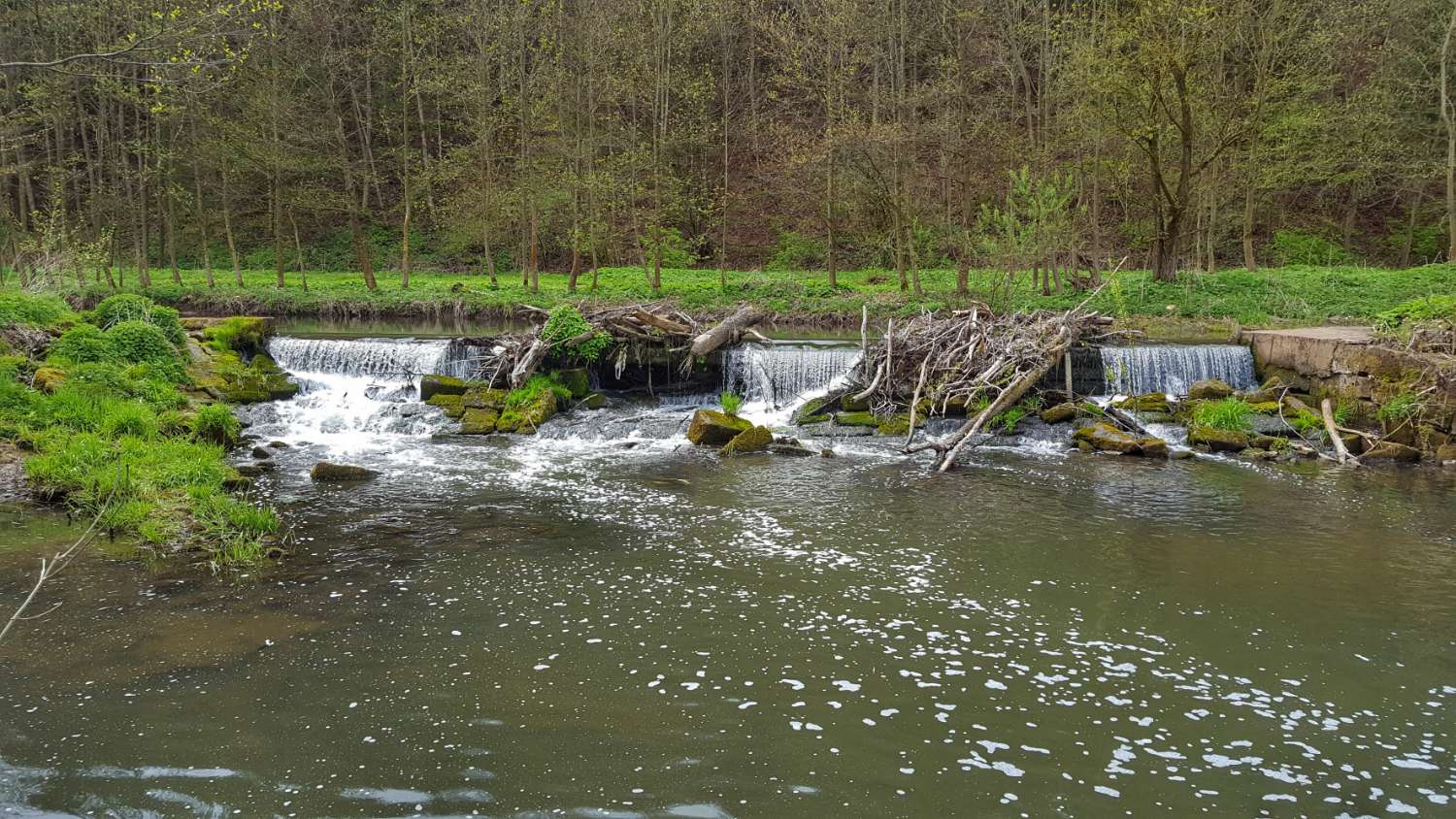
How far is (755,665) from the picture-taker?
5.77 metres

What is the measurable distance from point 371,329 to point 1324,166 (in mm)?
27335

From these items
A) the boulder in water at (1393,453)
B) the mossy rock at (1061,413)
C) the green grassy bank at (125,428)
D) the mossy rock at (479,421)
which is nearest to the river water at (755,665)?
the green grassy bank at (125,428)

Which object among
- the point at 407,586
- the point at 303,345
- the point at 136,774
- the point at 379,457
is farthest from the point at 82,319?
the point at 136,774

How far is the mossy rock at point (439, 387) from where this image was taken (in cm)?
1633

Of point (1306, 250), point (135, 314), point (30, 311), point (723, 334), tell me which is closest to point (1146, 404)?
point (723, 334)

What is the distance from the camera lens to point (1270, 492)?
34.7 ft

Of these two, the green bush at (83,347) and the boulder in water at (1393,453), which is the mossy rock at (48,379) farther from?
the boulder in water at (1393,453)

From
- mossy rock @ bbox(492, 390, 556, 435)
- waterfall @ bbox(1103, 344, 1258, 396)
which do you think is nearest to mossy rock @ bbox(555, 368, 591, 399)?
mossy rock @ bbox(492, 390, 556, 435)

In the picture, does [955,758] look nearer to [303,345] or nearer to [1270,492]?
[1270,492]

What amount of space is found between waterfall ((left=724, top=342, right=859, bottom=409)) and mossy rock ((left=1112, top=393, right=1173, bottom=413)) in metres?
4.54

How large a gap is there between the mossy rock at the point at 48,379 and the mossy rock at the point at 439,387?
5.21m

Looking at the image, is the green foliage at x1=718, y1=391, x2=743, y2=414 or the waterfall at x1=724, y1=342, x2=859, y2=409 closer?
the green foliage at x1=718, y1=391, x2=743, y2=414

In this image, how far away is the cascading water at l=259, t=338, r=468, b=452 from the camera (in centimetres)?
1476

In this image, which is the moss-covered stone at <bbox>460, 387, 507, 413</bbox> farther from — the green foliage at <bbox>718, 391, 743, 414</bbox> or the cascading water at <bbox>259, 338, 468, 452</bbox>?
the green foliage at <bbox>718, 391, 743, 414</bbox>
